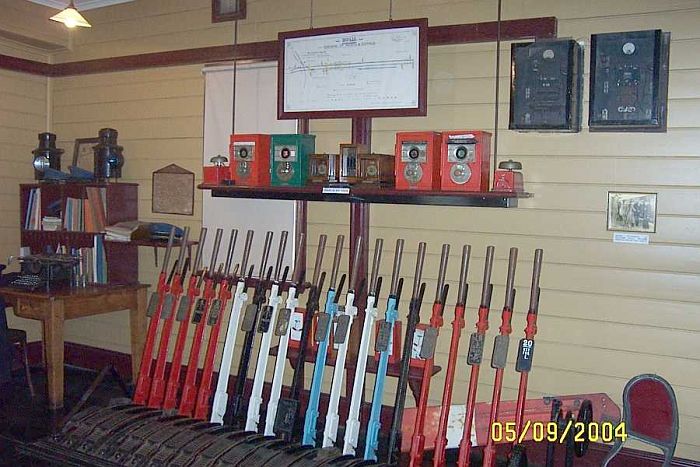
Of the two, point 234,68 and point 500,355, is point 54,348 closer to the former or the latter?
point 234,68

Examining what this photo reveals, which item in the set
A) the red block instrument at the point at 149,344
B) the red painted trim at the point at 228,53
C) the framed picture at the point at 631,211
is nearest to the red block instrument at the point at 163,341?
the red block instrument at the point at 149,344

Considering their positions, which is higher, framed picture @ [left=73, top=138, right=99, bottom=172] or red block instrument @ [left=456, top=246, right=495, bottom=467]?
framed picture @ [left=73, top=138, right=99, bottom=172]

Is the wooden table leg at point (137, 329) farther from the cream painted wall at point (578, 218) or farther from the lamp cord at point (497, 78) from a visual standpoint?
the lamp cord at point (497, 78)

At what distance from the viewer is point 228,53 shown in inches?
188

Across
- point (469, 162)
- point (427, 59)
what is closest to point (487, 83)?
point (427, 59)

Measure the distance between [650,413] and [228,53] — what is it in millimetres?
3261

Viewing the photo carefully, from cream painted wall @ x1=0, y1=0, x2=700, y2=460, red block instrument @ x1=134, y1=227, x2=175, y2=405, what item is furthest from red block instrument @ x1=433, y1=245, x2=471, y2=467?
red block instrument @ x1=134, y1=227, x2=175, y2=405

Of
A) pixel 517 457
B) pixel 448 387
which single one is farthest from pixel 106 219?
pixel 517 457

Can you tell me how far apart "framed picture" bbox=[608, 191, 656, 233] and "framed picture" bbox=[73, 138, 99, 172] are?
3.70m

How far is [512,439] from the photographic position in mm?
3461

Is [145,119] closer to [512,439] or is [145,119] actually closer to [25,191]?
[25,191]

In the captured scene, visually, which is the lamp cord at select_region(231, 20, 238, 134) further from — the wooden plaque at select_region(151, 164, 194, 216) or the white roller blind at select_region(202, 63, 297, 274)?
the wooden plaque at select_region(151, 164, 194, 216)

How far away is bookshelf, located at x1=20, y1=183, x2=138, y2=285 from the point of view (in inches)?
200

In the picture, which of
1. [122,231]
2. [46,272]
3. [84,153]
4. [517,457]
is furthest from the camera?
[84,153]
